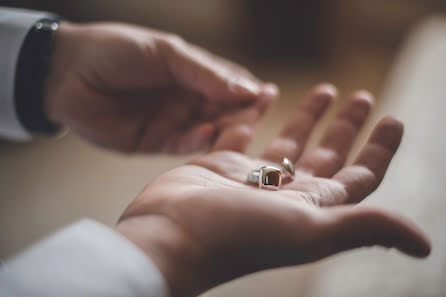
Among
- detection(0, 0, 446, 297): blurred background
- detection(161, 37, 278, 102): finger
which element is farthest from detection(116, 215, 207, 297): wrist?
detection(161, 37, 278, 102): finger

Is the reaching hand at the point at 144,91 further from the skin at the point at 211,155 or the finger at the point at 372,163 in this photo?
the finger at the point at 372,163

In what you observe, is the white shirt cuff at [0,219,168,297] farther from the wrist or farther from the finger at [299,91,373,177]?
the finger at [299,91,373,177]

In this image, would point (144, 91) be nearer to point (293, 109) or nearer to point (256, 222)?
point (256, 222)

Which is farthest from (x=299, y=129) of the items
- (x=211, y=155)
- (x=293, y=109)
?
(x=293, y=109)

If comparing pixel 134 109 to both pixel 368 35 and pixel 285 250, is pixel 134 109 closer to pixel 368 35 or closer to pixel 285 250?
pixel 285 250

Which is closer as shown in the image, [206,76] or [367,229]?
[367,229]

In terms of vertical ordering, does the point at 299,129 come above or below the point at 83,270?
above

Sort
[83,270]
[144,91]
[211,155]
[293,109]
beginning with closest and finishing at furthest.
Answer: [83,270], [211,155], [144,91], [293,109]

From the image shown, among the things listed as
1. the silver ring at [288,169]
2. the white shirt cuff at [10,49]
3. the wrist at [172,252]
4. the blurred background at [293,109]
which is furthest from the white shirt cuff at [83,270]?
the white shirt cuff at [10,49]

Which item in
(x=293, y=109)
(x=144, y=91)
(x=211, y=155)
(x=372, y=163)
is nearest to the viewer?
(x=372, y=163)
